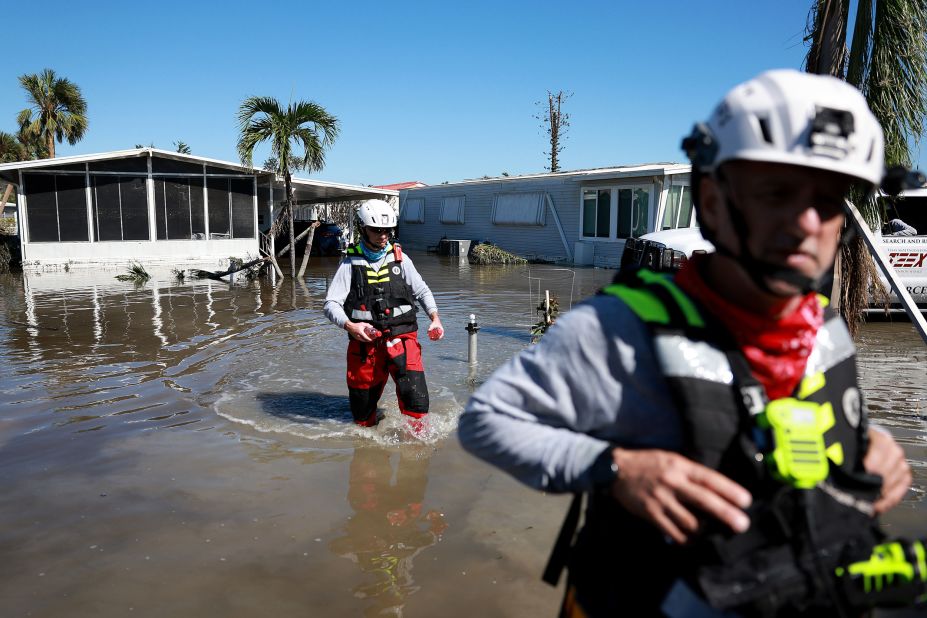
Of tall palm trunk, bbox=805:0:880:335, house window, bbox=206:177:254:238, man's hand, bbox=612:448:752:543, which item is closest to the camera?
man's hand, bbox=612:448:752:543

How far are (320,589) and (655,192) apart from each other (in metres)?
19.7

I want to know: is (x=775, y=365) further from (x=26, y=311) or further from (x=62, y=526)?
(x=26, y=311)

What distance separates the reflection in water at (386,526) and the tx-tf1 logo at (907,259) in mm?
8179

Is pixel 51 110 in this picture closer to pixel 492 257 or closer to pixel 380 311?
pixel 492 257

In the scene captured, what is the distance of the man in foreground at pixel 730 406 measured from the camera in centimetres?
126

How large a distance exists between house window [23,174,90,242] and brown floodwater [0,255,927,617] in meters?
12.6

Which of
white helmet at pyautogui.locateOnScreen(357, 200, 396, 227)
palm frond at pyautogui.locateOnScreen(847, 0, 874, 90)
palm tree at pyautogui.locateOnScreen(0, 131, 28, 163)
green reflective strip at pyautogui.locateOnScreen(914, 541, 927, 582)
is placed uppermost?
palm tree at pyautogui.locateOnScreen(0, 131, 28, 163)

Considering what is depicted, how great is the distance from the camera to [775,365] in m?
1.39

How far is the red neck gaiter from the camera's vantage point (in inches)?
54.7

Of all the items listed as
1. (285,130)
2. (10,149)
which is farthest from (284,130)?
(10,149)

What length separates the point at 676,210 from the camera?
857 inches

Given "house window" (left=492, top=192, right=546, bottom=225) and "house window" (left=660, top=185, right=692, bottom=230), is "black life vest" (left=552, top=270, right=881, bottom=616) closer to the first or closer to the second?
"house window" (left=660, top=185, right=692, bottom=230)

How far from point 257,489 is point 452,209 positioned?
29143mm

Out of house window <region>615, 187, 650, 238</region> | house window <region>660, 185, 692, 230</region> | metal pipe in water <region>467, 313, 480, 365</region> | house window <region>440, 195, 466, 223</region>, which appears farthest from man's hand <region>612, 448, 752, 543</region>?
house window <region>440, 195, 466, 223</region>
